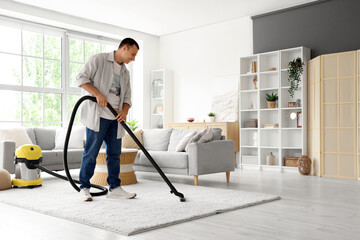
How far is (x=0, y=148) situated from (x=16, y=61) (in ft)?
9.85

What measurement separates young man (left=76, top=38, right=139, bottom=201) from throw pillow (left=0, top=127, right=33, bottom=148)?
245 centimetres

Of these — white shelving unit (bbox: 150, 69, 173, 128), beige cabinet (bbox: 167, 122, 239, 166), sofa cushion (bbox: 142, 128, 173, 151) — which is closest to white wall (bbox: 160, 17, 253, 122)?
white shelving unit (bbox: 150, 69, 173, 128)

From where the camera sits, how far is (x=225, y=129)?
745 cm

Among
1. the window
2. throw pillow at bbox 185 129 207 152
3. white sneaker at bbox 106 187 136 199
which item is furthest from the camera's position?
the window

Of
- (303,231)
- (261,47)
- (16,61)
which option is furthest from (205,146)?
(16,61)

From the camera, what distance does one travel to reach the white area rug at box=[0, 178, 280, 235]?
2.82 m

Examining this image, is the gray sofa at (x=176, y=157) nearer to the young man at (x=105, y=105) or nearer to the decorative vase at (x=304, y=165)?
the young man at (x=105, y=105)

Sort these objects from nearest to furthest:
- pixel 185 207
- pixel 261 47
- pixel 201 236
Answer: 1. pixel 201 236
2. pixel 185 207
3. pixel 261 47

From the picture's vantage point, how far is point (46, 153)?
5422mm

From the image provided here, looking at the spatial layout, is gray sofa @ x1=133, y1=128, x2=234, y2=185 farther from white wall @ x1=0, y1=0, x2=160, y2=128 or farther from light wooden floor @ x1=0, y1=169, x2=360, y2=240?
white wall @ x1=0, y1=0, x2=160, y2=128

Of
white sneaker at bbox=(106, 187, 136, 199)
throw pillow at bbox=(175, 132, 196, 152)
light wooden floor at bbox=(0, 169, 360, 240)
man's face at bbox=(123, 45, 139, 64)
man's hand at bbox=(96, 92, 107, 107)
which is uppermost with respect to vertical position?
man's face at bbox=(123, 45, 139, 64)

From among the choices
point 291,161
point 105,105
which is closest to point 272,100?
point 291,161

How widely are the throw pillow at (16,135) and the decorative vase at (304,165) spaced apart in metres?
4.37

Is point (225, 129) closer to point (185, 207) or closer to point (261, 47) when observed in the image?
point (261, 47)
